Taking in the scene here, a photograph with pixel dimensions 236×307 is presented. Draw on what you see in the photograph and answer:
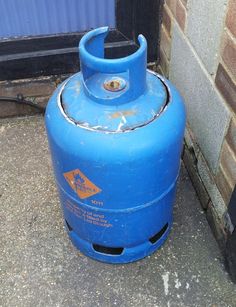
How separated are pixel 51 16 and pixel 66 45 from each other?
195mm

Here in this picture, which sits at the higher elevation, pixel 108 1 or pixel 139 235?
pixel 108 1

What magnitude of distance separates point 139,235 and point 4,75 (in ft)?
4.51

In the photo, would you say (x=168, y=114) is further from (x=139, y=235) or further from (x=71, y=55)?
(x=71, y=55)

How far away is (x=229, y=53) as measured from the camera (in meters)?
1.61

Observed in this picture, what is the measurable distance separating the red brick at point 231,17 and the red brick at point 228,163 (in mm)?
500

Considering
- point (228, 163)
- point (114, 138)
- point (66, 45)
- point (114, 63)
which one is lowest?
point (228, 163)

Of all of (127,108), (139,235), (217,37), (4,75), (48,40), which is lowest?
(139,235)

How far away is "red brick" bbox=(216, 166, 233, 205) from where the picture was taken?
1837 millimetres

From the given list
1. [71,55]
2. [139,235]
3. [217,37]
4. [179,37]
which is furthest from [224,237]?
[71,55]

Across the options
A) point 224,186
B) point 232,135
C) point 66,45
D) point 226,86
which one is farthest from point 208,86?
point 66,45

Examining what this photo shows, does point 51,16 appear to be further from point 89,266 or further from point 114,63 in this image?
point 89,266

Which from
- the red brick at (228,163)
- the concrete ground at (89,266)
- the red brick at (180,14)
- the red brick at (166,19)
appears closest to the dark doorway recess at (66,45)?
the red brick at (166,19)

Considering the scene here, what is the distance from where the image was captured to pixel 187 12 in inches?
79.1

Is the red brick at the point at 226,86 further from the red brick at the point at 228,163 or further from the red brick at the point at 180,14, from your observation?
the red brick at the point at 180,14
